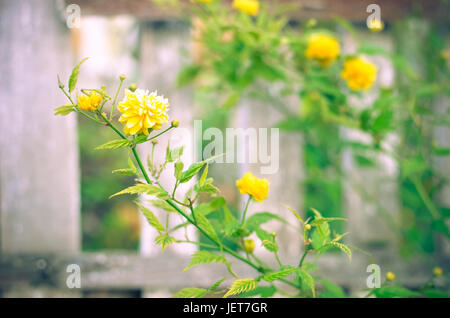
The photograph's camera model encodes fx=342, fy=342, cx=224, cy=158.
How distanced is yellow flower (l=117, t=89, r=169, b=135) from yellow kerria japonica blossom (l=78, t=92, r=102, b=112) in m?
0.04

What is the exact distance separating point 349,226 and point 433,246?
0.99 feet

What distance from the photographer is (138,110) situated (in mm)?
570

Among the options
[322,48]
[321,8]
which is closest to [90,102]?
[322,48]

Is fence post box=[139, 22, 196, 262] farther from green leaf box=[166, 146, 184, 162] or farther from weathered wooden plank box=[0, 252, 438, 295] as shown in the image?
green leaf box=[166, 146, 184, 162]

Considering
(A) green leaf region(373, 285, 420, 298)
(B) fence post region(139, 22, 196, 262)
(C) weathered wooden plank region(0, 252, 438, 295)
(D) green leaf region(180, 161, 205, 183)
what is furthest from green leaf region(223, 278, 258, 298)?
(B) fence post region(139, 22, 196, 262)

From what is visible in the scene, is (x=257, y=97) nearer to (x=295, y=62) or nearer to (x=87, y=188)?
(x=295, y=62)

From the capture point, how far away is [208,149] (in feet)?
3.42

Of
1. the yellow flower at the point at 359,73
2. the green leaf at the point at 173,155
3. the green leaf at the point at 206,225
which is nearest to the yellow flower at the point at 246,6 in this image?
the yellow flower at the point at 359,73

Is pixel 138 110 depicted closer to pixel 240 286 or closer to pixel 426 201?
pixel 240 286

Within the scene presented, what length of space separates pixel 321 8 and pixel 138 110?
973 mm

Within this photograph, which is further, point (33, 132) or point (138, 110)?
point (33, 132)

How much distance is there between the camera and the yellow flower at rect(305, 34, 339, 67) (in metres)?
1.02

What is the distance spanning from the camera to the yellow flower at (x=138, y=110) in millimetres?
573

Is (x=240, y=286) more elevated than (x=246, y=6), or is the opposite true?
(x=246, y=6)
